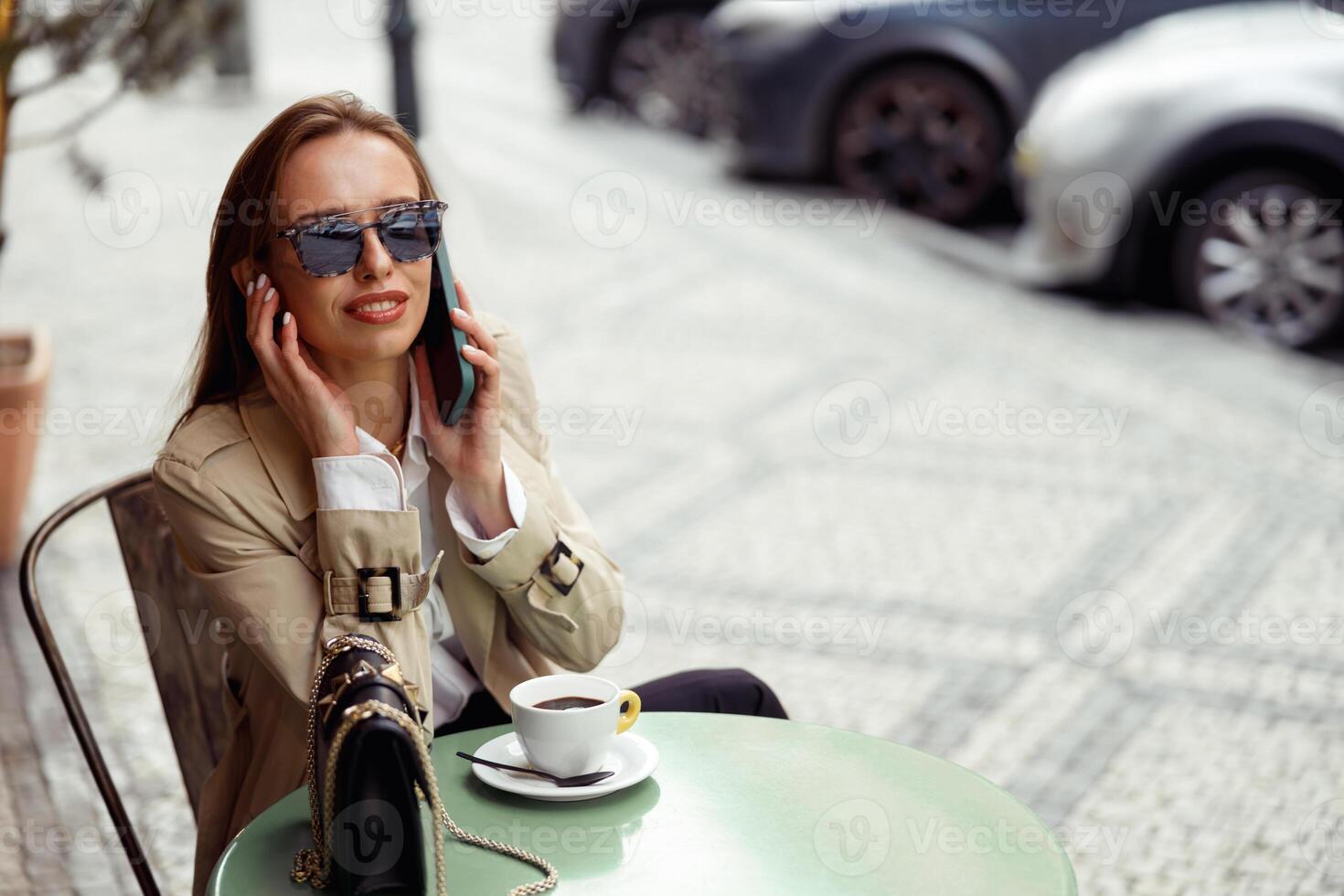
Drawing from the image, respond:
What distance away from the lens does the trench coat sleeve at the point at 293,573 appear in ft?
Answer: 7.07

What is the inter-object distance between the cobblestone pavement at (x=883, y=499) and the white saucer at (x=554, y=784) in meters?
1.59

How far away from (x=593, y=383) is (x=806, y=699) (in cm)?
306

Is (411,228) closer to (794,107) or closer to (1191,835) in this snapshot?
(1191,835)

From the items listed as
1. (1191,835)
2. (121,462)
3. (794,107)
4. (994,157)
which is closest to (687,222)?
(794,107)

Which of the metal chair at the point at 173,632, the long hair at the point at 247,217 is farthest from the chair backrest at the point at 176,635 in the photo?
the long hair at the point at 247,217

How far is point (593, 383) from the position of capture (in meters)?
7.14

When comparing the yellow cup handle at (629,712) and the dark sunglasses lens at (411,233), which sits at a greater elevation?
the dark sunglasses lens at (411,233)

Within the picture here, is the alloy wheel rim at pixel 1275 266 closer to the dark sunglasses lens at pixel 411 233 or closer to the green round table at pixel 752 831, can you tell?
the green round table at pixel 752 831

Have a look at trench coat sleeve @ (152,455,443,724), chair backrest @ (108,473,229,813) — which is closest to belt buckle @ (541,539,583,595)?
trench coat sleeve @ (152,455,443,724)

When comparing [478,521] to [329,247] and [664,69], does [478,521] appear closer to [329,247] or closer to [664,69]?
[329,247]

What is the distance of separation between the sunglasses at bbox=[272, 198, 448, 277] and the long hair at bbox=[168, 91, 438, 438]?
8 centimetres

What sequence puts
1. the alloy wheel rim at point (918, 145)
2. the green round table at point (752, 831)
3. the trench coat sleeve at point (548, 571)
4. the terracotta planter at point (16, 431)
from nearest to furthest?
the green round table at point (752, 831)
the trench coat sleeve at point (548, 571)
the terracotta planter at point (16, 431)
the alloy wheel rim at point (918, 145)

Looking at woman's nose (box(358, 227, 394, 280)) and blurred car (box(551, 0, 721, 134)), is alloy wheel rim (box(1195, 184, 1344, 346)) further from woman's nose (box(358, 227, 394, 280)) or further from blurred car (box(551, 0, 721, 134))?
woman's nose (box(358, 227, 394, 280))

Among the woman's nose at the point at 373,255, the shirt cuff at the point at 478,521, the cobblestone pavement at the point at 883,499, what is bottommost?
the cobblestone pavement at the point at 883,499
